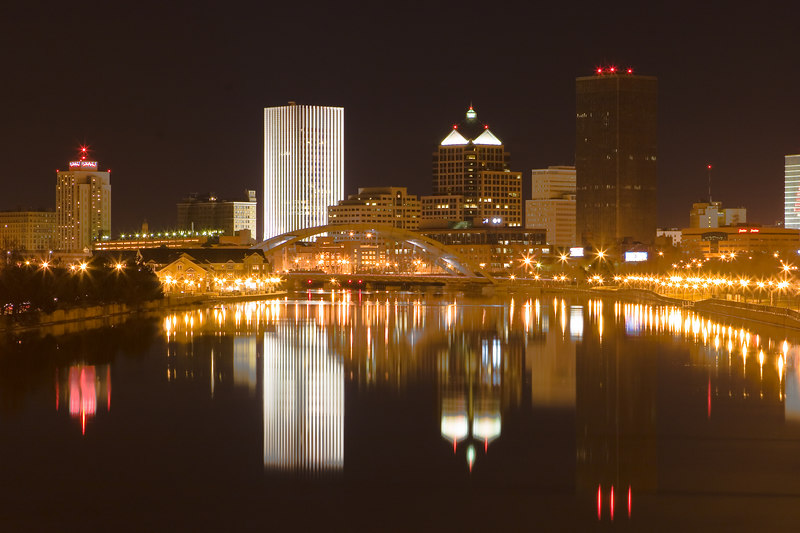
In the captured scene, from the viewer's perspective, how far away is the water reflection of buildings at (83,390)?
24.9 m

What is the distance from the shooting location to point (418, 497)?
56.6ft

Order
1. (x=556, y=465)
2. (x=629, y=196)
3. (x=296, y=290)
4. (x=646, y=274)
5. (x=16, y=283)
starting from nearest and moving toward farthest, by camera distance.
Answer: (x=556, y=465)
(x=16, y=283)
(x=296, y=290)
(x=646, y=274)
(x=629, y=196)

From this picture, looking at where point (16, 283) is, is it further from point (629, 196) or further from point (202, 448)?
point (629, 196)

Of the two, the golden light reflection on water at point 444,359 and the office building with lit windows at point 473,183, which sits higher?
the office building with lit windows at point 473,183

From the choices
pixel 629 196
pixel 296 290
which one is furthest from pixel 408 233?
pixel 629 196

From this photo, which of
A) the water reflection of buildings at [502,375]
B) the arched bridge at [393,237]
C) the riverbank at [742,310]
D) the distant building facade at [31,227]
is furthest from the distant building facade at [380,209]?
the water reflection of buildings at [502,375]

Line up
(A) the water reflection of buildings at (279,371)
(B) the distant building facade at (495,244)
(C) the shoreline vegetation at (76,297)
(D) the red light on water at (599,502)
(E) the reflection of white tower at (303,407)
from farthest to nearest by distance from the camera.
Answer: (B) the distant building facade at (495,244) < (C) the shoreline vegetation at (76,297) < (A) the water reflection of buildings at (279,371) < (E) the reflection of white tower at (303,407) < (D) the red light on water at (599,502)

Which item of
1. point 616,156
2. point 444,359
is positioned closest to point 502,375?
point 444,359

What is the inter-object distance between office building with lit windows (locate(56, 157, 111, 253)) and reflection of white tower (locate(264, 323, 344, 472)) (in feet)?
467

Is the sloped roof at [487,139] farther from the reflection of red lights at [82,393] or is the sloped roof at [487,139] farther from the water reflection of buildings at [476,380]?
the reflection of red lights at [82,393]

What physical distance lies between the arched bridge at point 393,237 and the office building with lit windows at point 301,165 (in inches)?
2604

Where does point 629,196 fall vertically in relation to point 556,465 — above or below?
above

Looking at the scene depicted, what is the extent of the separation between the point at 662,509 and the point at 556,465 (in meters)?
3.06

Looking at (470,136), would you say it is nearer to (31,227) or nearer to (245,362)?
(31,227)
